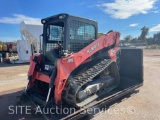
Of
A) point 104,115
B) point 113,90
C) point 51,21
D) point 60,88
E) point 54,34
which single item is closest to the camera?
point 60,88

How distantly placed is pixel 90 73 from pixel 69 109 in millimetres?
1076

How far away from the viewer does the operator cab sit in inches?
167

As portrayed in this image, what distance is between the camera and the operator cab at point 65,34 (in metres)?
4.23

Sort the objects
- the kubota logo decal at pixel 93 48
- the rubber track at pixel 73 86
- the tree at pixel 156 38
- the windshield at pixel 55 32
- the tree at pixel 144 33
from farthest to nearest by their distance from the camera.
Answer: the tree at pixel 144 33 < the tree at pixel 156 38 < the windshield at pixel 55 32 < the kubota logo decal at pixel 93 48 < the rubber track at pixel 73 86

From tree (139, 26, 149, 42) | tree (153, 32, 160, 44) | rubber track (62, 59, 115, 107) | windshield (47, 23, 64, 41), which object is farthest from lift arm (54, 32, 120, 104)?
tree (139, 26, 149, 42)

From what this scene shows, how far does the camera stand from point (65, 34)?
4199 millimetres

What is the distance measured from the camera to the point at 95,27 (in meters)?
5.14

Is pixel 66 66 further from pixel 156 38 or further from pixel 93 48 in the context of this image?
pixel 156 38

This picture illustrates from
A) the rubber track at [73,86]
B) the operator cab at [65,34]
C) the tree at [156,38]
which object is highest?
the tree at [156,38]

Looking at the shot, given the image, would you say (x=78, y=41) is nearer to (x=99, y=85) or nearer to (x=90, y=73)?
(x=90, y=73)

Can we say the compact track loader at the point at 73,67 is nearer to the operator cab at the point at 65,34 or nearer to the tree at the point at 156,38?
the operator cab at the point at 65,34

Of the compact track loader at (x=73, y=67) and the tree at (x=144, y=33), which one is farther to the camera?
the tree at (x=144, y=33)

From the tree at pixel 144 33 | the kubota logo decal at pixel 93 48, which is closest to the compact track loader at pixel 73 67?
the kubota logo decal at pixel 93 48

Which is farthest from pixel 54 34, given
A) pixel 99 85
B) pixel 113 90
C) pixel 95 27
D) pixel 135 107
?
pixel 135 107
